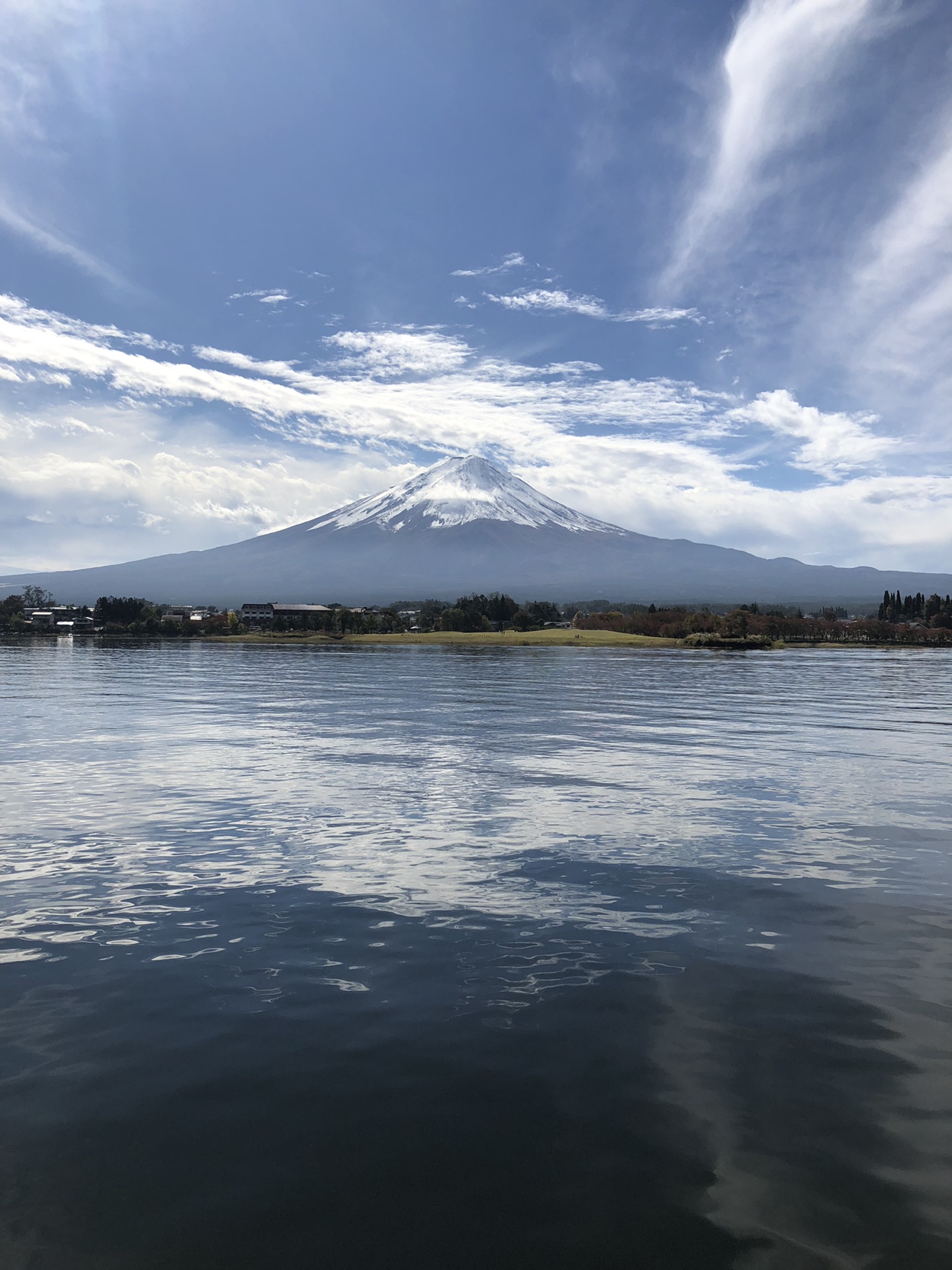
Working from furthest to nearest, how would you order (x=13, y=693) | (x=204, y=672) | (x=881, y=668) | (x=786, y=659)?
(x=786, y=659)
(x=881, y=668)
(x=204, y=672)
(x=13, y=693)

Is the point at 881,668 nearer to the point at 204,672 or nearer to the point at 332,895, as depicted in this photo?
the point at 204,672

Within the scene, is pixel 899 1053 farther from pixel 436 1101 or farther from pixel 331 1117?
pixel 331 1117

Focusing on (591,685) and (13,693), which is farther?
(591,685)

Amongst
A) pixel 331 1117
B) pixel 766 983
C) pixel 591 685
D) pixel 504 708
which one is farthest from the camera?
pixel 591 685

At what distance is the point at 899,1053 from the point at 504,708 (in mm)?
46013

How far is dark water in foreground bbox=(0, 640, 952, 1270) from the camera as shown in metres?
6.90

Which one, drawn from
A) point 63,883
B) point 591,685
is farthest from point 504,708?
point 63,883

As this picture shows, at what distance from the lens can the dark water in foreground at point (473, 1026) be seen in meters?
6.90

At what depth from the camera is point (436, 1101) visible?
27.8ft

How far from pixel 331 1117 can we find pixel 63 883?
34.1 ft

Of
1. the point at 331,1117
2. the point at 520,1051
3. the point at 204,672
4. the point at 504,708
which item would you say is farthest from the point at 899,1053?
the point at 204,672

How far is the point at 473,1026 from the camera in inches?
400

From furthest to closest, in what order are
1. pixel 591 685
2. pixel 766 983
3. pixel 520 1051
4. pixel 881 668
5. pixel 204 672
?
pixel 881 668 → pixel 204 672 → pixel 591 685 → pixel 766 983 → pixel 520 1051

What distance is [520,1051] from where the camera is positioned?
375 inches
